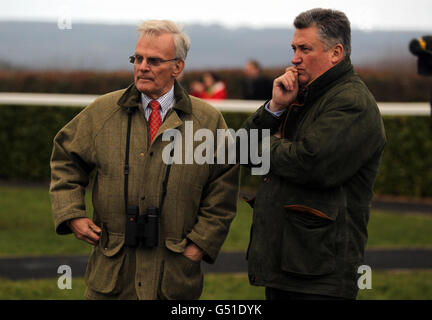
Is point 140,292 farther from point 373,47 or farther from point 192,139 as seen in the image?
point 373,47

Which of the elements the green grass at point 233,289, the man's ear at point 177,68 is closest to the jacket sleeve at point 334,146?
the man's ear at point 177,68

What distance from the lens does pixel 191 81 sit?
20359mm

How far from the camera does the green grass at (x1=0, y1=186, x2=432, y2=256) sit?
9.33 metres

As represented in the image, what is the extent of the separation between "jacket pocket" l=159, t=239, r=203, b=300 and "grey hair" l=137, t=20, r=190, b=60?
979 mm

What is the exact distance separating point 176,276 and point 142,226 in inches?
12.5

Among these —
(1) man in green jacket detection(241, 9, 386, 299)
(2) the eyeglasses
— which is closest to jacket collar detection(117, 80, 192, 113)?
(2) the eyeglasses

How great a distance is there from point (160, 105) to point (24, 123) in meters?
11.1

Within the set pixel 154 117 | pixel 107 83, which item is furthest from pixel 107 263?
pixel 107 83

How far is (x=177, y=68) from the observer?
4.17m

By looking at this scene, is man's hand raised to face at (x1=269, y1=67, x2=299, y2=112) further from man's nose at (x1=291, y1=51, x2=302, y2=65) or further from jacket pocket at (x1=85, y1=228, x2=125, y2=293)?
jacket pocket at (x1=85, y1=228, x2=125, y2=293)

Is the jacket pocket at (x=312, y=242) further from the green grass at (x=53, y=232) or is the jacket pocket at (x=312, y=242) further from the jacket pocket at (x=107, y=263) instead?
the green grass at (x=53, y=232)

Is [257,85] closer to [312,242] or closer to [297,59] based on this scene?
[297,59]

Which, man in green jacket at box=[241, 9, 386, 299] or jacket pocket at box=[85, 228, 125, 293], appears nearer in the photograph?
man in green jacket at box=[241, 9, 386, 299]

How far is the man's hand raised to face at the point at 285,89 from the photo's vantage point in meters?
3.86
